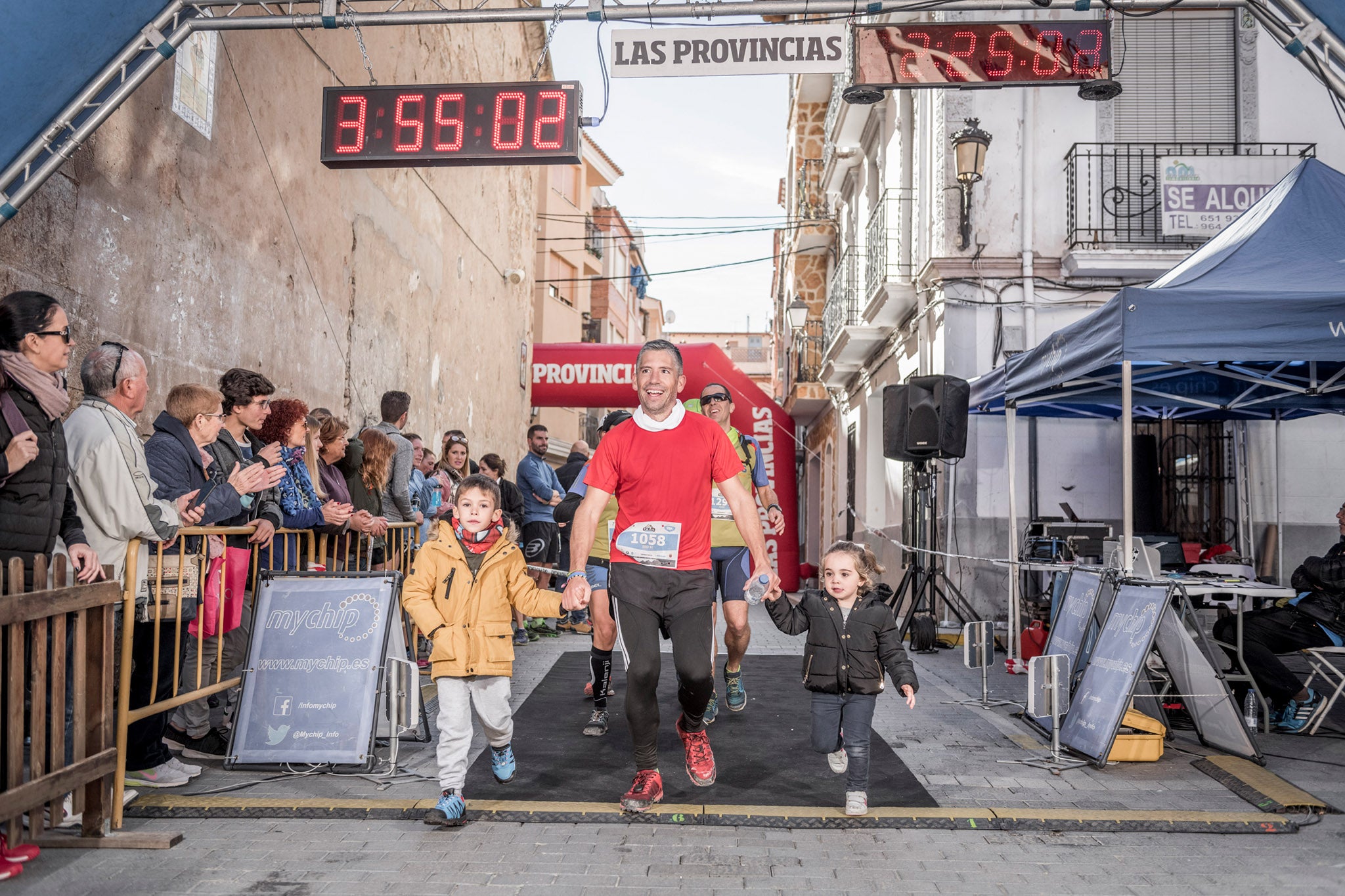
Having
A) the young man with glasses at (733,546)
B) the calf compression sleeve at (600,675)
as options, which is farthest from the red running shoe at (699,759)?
the calf compression sleeve at (600,675)

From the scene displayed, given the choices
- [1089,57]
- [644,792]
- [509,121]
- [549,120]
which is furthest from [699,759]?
[1089,57]

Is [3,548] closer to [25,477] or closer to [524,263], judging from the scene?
[25,477]

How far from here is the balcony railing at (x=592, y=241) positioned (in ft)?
117

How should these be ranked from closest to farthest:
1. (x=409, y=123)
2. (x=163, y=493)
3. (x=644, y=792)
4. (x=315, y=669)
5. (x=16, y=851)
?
1. (x=16, y=851)
2. (x=644, y=792)
3. (x=163, y=493)
4. (x=315, y=669)
5. (x=409, y=123)

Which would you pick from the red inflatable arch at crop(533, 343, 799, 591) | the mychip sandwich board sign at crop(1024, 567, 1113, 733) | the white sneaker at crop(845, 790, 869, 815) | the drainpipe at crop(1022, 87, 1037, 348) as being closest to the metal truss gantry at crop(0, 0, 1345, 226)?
the mychip sandwich board sign at crop(1024, 567, 1113, 733)

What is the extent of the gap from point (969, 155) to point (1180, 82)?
297 cm

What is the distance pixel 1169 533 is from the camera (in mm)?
12234

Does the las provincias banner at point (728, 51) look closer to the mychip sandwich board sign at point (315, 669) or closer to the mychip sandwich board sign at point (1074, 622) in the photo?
the mychip sandwich board sign at point (1074, 622)

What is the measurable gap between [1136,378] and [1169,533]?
12.5ft

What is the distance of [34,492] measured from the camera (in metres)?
4.28

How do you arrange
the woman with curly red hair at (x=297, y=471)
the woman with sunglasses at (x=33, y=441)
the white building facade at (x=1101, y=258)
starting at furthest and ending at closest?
the white building facade at (x=1101, y=258) < the woman with curly red hair at (x=297, y=471) < the woman with sunglasses at (x=33, y=441)

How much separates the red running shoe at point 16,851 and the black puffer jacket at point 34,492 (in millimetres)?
967

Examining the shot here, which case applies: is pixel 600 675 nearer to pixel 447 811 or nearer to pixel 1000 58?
pixel 447 811

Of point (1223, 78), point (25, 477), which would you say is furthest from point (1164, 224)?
point (25, 477)
